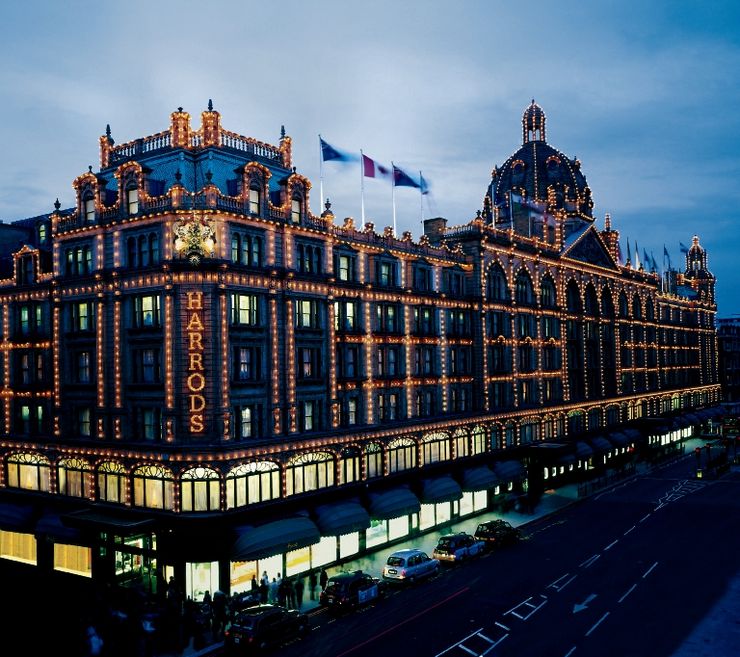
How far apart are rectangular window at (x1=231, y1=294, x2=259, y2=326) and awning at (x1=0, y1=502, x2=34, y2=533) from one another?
19.8 m

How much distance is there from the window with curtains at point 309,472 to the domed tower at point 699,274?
101965 millimetres

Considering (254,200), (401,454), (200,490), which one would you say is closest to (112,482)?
(200,490)

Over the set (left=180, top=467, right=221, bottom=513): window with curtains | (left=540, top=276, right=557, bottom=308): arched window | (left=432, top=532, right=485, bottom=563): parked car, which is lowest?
(left=432, top=532, right=485, bottom=563): parked car

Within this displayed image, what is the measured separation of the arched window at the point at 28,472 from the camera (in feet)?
161

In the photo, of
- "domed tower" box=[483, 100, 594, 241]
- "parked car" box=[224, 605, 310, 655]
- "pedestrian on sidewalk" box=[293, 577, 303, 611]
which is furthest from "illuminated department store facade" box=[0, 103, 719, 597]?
"domed tower" box=[483, 100, 594, 241]

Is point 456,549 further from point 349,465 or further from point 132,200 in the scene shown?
point 132,200

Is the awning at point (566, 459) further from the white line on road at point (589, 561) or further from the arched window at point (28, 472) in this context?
the arched window at point (28, 472)

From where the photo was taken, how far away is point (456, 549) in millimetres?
46906

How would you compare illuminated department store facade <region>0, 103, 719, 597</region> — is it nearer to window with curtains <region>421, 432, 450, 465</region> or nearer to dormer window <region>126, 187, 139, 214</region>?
dormer window <region>126, 187, 139, 214</region>

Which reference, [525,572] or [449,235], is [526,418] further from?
[525,572]

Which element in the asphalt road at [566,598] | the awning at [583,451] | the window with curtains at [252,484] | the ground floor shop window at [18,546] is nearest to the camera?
the asphalt road at [566,598]

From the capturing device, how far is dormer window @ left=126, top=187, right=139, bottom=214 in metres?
44.2

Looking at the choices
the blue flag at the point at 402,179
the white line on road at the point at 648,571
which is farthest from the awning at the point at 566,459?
the blue flag at the point at 402,179

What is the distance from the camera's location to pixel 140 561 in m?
43.9
